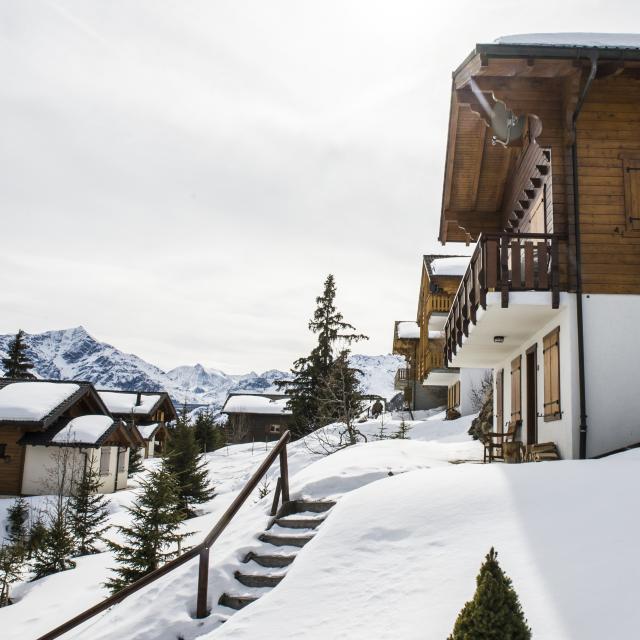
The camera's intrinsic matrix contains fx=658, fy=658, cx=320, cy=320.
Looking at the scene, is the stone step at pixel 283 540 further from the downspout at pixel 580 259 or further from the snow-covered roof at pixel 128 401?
the snow-covered roof at pixel 128 401

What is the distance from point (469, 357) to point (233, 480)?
19.2 meters

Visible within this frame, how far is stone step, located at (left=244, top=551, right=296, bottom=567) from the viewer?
8109mm

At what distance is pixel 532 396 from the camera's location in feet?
45.1

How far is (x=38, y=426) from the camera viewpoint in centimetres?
2916

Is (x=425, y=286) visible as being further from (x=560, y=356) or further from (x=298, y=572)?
(x=298, y=572)

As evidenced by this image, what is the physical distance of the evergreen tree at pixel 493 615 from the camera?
13.0 ft

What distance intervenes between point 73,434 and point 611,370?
82.7 ft

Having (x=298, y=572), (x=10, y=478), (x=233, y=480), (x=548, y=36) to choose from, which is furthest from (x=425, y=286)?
(x=298, y=572)

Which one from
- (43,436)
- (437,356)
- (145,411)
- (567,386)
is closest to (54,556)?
(567,386)

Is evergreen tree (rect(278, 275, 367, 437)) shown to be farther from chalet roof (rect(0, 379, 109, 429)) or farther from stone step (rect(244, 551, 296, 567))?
stone step (rect(244, 551, 296, 567))

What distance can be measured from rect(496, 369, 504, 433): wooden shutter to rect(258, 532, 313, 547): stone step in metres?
9.35

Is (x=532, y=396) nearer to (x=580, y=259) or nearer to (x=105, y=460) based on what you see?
(x=580, y=259)

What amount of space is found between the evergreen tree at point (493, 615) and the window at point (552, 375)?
7624mm

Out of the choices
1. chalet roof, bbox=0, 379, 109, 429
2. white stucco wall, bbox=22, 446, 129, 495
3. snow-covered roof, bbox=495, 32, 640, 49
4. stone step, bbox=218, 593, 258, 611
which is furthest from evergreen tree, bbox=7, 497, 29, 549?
snow-covered roof, bbox=495, 32, 640, 49
